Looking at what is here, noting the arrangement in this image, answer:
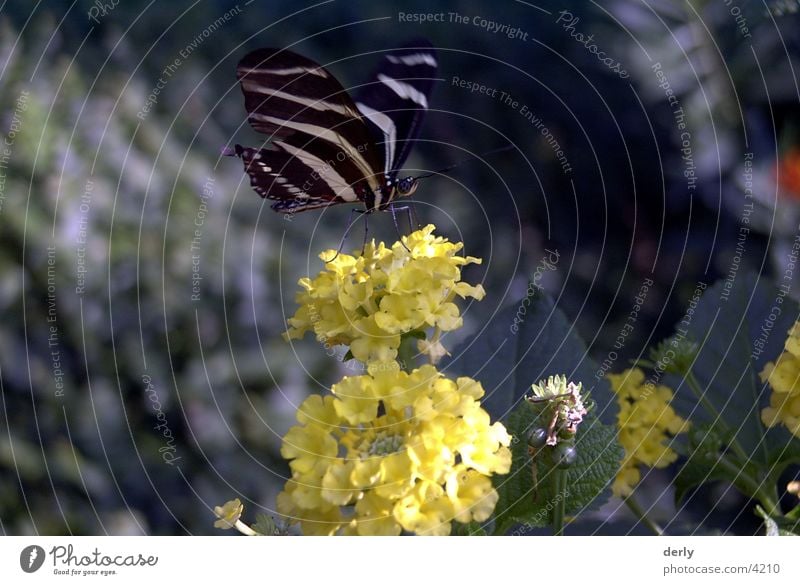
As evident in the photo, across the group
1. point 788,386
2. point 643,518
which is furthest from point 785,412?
point 643,518

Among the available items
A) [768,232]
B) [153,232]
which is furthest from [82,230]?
[768,232]

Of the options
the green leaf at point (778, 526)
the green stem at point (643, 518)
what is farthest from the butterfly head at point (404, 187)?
the green leaf at point (778, 526)

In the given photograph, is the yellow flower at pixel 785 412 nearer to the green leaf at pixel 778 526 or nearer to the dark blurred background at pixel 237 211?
the green leaf at pixel 778 526

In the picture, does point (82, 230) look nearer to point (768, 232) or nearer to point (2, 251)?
point (2, 251)

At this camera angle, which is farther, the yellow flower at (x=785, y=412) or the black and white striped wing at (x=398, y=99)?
the black and white striped wing at (x=398, y=99)

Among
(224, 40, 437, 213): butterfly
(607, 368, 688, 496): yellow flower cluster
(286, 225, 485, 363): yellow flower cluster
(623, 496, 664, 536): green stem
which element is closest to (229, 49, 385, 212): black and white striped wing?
(224, 40, 437, 213): butterfly

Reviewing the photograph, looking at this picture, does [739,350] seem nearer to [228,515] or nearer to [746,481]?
[746,481]

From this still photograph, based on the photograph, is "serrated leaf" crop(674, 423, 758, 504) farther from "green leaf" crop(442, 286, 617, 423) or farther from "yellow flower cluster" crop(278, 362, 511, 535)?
"yellow flower cluster" crop(278, 362, 511, 535)
